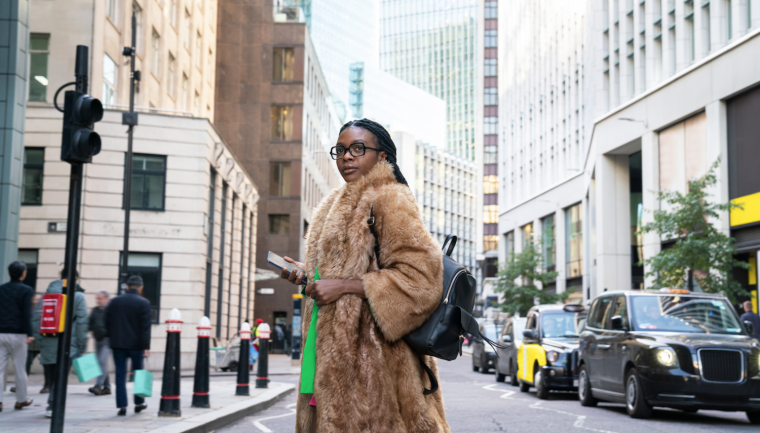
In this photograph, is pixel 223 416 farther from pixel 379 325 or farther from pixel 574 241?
pixel 574 241

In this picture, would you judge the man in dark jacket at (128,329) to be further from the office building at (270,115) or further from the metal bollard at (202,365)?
the office building at (270,115)

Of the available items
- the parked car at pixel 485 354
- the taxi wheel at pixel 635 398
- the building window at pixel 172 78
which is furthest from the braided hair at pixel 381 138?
the building window at pixel 172 78

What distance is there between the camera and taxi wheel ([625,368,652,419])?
1222cm

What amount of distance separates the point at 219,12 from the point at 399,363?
5672 centimetres

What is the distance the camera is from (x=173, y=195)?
1136 inches

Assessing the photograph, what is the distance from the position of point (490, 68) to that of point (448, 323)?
10101cm

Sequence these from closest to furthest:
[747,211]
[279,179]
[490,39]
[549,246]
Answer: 1. [747,211]
2. [279,179]
3. [549,246]
4. [490,39]

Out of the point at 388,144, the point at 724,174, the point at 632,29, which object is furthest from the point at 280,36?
the point at 388,144

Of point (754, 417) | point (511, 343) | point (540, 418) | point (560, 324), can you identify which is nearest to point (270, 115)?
point (511, 343)

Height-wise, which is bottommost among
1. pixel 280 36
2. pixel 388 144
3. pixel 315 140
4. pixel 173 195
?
pixel 388 144

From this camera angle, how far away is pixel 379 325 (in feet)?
10.6

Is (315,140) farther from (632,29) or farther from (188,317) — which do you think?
(188,317)

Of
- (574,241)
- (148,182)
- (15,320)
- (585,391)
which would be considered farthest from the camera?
(574,241)

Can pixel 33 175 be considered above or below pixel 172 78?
below
